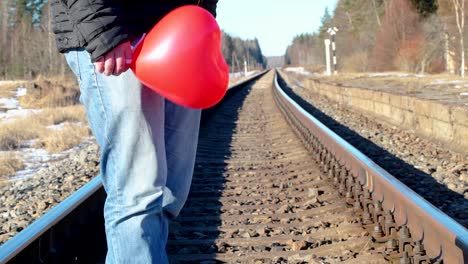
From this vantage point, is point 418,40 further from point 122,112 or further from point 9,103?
point 122,112

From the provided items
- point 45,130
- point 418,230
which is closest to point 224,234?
point 418,230

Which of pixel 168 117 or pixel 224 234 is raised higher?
pixel 168 117

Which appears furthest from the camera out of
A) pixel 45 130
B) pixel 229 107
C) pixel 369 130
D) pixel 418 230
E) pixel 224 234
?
pixel 229 107

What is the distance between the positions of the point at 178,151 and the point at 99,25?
642 mm

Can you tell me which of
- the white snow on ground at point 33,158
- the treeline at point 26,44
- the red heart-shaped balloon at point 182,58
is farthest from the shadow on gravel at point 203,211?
the treeline at point 26,44

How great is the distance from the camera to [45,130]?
44.9 feet

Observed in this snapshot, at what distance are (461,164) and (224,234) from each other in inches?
137

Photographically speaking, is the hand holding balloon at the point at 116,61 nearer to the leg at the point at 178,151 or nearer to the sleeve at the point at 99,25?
the sleeve at the point at 99,25

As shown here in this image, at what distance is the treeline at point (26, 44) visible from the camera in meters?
56.6

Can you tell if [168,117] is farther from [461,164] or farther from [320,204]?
[461,164]

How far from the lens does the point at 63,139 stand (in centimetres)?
1146

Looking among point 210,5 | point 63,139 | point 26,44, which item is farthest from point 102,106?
point 26,44

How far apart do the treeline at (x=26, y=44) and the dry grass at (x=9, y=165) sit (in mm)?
43110

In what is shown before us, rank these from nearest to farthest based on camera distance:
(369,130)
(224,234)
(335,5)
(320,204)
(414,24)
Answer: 1. (224,234)
2. (320,204)
3. (369,130)
4. (414,24)
5. (335,5)
